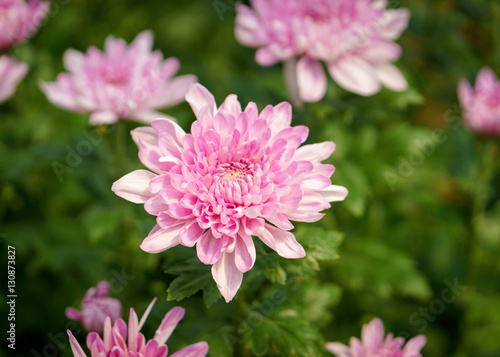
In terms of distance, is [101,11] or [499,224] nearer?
[499,224]

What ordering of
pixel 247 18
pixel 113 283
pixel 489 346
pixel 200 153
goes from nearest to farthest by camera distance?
pixel 200 153, pixel 247 18, pixel 113 283, pixel 489 346

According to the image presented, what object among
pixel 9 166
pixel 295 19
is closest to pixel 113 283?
pixel 9 166

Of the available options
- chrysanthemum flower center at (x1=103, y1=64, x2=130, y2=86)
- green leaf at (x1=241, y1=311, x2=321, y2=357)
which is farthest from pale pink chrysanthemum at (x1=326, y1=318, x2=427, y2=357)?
chrysanthemum flower center at (x1=103, y1=64, x2=130, y2=86)

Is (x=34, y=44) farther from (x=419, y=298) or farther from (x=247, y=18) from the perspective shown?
(x=419, y=298)

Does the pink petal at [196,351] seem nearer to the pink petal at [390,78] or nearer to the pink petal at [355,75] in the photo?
the pink petal at [355,75]

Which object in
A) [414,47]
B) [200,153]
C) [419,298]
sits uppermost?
[200,153]
